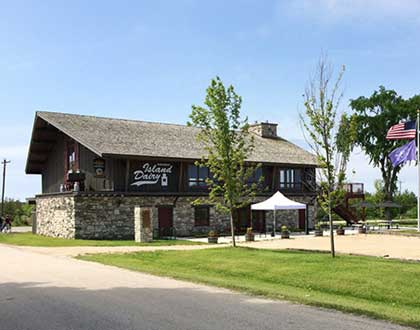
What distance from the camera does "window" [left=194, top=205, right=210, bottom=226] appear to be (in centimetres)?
3568

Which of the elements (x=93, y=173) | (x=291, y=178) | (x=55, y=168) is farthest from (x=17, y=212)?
(x=291, y=178)

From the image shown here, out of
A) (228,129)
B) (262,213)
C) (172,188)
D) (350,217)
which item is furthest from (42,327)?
(350,217)

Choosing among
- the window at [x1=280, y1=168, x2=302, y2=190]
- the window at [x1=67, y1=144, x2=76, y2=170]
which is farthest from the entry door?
the window at [x1=280, y1=168, x2=302, y2=190]

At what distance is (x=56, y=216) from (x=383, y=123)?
39303mm

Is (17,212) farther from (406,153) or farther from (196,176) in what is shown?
(406,153)

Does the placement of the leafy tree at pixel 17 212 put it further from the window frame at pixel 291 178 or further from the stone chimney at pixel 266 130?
the window frame at pixel 291 178

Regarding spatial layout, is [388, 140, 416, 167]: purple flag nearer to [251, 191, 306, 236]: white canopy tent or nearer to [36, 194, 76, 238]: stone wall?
[251, 191, 306, 236]: white canopy tent

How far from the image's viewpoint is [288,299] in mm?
10758

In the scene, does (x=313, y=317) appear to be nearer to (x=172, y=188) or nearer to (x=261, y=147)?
(x=172, y=188)

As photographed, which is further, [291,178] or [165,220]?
[291,178]

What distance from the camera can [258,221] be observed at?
3956 cm

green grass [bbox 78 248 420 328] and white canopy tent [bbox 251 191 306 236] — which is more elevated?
white canopy tent [bbox 251 191 306 236]

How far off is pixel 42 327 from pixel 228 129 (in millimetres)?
15432

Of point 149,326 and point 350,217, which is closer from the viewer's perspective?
point 149,326
